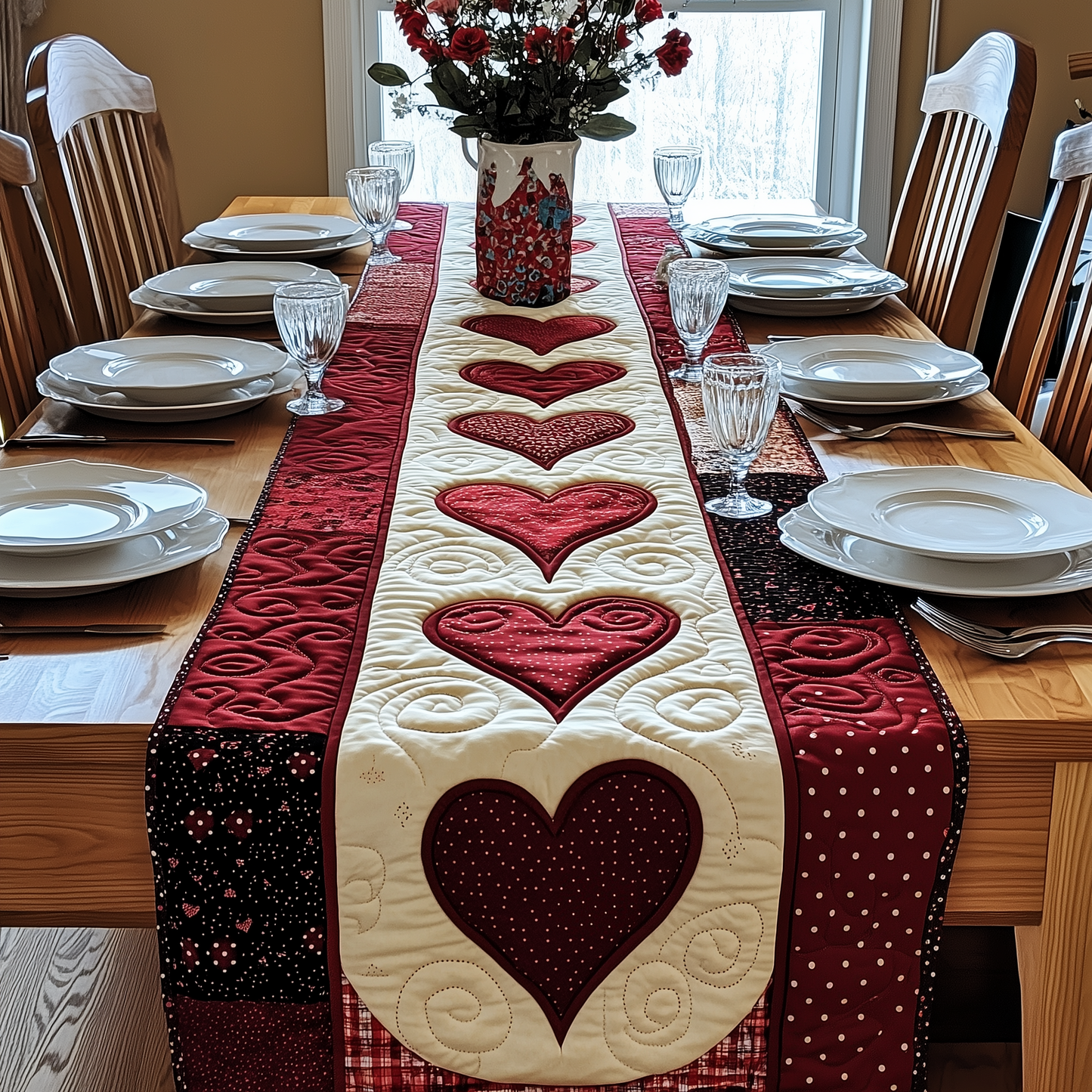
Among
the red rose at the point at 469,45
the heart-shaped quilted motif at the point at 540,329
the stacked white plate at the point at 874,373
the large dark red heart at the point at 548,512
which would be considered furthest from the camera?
the heart-shaped quilted motif at the point at 540,329

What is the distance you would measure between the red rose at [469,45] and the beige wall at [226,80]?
5.85 ft

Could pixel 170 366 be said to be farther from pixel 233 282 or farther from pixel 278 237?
pixel 278 237

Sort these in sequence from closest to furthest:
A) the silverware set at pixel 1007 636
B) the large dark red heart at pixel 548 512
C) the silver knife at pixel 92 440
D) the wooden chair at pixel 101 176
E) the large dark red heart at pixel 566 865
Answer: the large dark red heart at pixel 566 865 < the silverware set at pixel 1007 636 < the large dark red heart at pixel 548 512 < the silver knife at pixel 92 440 < the wooden chair at pixel 101 176

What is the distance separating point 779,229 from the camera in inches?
84.4

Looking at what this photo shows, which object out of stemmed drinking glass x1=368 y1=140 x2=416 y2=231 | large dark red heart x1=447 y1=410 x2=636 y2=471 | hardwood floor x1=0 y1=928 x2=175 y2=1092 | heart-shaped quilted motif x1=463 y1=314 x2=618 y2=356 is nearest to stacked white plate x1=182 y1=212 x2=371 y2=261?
stemmed drinking glass x1=368 y1=140 x2=416 y2=231

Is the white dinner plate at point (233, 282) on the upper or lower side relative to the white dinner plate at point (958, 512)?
upper

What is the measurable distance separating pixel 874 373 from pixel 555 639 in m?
0.72

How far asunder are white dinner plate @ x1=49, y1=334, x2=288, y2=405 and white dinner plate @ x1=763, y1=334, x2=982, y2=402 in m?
0.57

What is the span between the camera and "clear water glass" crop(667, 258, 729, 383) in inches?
57.7

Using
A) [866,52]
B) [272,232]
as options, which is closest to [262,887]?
[272,232]

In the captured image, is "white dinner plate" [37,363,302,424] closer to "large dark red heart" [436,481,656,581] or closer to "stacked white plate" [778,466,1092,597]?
"large dark red heart" [436,481,656,581]

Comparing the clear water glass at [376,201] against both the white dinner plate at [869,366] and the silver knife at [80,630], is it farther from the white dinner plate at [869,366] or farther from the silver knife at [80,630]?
the silver knife at [80,630]

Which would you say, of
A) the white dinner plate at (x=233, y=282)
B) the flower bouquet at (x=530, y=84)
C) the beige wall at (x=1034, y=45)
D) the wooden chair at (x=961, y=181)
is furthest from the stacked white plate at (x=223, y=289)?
the beige wall at (x=1034, y=45)

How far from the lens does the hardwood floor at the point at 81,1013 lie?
149 cm
